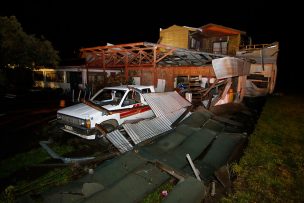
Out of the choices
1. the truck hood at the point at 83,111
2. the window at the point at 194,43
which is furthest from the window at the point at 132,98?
the window at the point at 194,43

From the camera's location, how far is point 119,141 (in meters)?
6.28

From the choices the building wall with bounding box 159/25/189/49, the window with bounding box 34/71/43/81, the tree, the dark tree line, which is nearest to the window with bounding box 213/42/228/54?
the building wall with bounding box 159/25/189/49

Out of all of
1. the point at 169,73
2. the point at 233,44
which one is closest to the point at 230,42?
the point at 233,44

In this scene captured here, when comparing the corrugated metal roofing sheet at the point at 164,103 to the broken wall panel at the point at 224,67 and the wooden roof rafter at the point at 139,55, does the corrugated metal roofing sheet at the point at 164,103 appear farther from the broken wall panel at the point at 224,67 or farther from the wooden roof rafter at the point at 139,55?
the wooden roof rafter at the point at 139,55

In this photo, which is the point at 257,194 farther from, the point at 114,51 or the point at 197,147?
the point at 114,51

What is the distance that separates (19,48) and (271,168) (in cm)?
1936

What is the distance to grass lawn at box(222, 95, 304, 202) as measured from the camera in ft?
13.8

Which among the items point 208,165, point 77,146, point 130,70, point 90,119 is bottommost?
point 77,146

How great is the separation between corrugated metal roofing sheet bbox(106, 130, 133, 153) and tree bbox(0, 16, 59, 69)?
14.6 metres

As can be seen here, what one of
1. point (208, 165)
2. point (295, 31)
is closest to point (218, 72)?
point (208, 165)

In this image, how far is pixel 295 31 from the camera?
56.0 meters

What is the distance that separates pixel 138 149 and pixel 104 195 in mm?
2043

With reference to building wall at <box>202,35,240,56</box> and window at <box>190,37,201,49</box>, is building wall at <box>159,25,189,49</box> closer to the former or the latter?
window at <box>190,37,201,49</box>

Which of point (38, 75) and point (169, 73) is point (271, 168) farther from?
point (38, 75)
